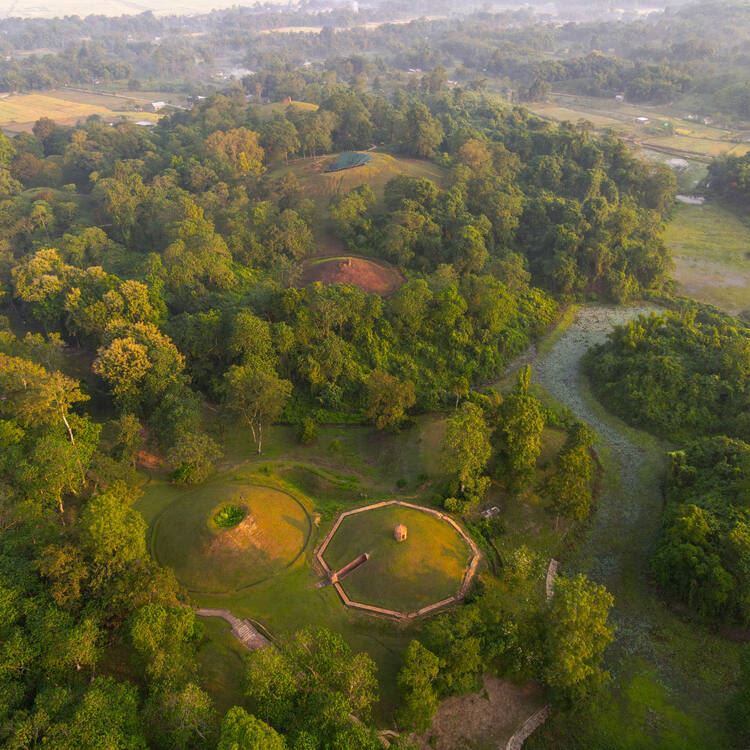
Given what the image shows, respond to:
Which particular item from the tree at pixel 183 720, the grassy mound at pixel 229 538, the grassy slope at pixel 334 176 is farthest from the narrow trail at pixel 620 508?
the grassy slope at pixel 334 176

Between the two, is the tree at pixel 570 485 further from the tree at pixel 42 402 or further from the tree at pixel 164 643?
the tree at pixel 42 402

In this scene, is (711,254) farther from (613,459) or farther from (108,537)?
(108,537)

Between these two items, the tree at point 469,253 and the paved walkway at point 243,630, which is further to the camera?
the tree at point 469,253

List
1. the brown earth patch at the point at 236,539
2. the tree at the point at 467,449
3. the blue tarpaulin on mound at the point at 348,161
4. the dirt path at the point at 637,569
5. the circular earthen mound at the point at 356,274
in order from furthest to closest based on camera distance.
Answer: the blue tarpaulin on mound at the point at 348,161 < the circular earthen mound at the point at 356,274 < the tree at the point at 467,449 < the brown earth patch at the point at 236,539 < the dirt path at the point at 637,569

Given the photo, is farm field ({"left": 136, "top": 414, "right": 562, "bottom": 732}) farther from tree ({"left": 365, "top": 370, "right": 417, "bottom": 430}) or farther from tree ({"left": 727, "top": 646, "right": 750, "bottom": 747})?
tree ({"left": 727, "top": 646, "right": 750, "bottom": 747})

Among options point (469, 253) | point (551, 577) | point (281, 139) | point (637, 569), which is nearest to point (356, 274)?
point (469, 253)

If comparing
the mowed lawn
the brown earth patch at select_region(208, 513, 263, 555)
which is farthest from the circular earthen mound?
the brown earth patch at select_region(208, 513, 263, 555)
